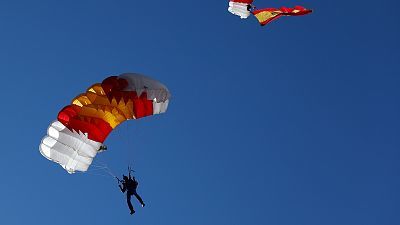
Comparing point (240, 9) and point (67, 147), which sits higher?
point (240, 9)

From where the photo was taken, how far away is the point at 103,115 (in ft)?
87.9

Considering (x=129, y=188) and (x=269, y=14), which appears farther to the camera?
(x=269, y=14)

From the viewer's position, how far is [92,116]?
1046 inches

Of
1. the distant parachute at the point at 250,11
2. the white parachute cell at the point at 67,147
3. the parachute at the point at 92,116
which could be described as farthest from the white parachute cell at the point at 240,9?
the white parachute cell at the point at 67,147

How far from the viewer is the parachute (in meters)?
26.5

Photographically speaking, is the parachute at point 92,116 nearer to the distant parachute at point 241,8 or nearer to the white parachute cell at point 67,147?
the white parachute cell at point 67,147

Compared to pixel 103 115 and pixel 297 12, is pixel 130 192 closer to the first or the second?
pixel 103 115

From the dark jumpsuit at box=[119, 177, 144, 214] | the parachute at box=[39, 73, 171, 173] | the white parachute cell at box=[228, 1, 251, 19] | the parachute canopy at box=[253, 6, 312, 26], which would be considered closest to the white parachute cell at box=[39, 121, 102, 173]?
the parachute at box=[39, 73, 171, 173]

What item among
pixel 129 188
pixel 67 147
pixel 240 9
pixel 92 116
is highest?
pixel 240 9

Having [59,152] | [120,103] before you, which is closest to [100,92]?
[120,103]

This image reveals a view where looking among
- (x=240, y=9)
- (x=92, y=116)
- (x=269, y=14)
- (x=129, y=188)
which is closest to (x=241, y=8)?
(x=240, y=9)

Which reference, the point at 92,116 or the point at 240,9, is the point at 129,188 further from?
the point at 240,9

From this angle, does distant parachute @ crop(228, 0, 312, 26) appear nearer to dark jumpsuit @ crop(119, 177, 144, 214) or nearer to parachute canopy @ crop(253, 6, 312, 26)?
parachute canopy @ crop(253, 6, 312, 26)

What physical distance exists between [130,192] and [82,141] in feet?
8.44
